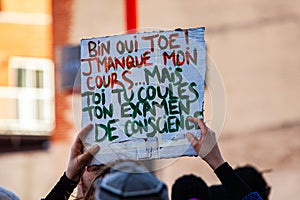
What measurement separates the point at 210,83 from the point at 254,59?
983 cm

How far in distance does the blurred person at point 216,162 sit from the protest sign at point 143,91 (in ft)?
0.16

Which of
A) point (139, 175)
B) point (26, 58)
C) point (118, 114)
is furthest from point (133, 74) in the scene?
point (26, 58)

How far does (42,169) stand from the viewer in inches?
591

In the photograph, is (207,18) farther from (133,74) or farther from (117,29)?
(133,74)

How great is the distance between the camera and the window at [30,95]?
51.5ft

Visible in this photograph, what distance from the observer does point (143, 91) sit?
397 centimetres

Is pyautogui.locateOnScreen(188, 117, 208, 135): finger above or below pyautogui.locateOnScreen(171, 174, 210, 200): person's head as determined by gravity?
above

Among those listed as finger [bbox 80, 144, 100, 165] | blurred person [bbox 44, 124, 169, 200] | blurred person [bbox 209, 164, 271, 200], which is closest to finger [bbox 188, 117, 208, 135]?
blurred person [bbox 44, 124, 169, 200]

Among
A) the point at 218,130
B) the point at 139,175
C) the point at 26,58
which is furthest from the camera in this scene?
the point at 26,58

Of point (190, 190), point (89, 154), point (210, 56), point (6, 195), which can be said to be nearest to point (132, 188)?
point (89, 154)

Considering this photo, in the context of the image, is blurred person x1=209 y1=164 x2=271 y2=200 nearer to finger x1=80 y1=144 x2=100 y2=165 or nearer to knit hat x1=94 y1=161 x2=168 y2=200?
finger x1=80 y1=144 x2=100 y2=165

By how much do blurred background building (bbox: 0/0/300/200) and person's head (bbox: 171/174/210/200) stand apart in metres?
6.36

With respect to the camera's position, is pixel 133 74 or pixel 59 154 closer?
pixel 133 74

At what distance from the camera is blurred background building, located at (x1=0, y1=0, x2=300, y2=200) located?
1324 centimetres
